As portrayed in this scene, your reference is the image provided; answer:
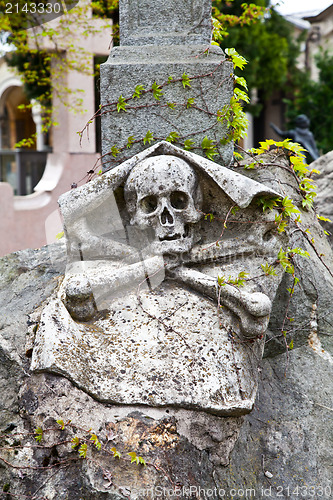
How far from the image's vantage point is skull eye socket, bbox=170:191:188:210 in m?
3.02

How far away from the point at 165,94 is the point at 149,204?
761 millimetres

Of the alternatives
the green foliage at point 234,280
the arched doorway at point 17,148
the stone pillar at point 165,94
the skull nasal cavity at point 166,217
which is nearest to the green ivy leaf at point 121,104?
the stone pillar at point 165,94

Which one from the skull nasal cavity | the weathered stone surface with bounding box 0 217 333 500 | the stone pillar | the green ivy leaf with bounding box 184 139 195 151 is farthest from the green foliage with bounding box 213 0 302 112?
the weathered stone surface with bounding box 0 217 333 500

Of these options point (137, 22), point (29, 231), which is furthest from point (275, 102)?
point (137, 22)

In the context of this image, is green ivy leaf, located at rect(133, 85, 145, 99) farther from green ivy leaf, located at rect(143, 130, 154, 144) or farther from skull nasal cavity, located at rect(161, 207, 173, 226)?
skull nasal cavity, located at rect(161, 207, 173, 226)

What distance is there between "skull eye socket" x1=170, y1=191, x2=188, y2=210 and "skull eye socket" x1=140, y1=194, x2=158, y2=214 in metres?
0.09

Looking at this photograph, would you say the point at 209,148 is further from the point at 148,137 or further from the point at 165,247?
the point at 165,247

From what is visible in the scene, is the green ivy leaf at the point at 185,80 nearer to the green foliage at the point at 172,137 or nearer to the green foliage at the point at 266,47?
the green foliage at the point at 172,137

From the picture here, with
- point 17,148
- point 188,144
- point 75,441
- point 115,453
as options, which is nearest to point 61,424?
point 75,441

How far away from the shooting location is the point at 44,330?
2688 mm

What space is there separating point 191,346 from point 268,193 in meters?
0.93

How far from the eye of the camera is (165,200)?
297cm

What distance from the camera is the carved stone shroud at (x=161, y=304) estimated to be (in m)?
2.58

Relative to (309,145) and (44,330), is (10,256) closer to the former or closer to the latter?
(44,330)
